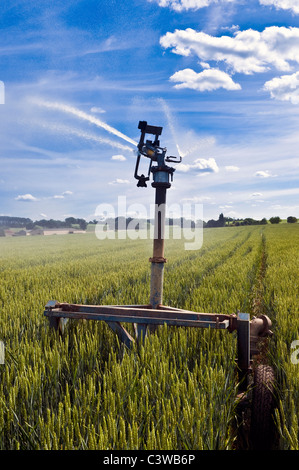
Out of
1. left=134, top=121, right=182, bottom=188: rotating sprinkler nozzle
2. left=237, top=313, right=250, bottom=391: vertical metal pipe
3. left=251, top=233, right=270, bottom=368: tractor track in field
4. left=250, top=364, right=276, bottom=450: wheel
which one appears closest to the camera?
left=250, top=364, right=276, bottom=450: wheel

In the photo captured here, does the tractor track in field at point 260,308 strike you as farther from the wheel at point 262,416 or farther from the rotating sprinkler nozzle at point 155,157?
the rotating sprinkler nozzle at point 155,157

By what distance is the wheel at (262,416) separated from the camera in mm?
2293

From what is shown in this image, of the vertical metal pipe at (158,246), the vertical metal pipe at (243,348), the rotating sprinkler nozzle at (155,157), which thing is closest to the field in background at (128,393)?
the vertical metal pipe at (243,348)

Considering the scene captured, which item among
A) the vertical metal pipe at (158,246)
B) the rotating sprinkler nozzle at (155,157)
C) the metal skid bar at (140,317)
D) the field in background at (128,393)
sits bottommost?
the field in background at (128,393)

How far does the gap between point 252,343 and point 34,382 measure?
186cm

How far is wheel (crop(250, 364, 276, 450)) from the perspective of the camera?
7.52 feet

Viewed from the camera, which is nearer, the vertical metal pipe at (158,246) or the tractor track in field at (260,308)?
the vertical metal pipe at (158,246)

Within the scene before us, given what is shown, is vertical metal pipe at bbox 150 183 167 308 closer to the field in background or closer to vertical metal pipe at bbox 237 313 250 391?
the field in background

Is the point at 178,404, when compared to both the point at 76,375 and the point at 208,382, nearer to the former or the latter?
the point at 208,382

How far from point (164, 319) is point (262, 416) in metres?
1.02

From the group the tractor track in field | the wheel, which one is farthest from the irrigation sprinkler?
the tractor track in field

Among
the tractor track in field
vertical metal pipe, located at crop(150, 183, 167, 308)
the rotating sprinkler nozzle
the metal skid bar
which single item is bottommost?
the tractor track in field

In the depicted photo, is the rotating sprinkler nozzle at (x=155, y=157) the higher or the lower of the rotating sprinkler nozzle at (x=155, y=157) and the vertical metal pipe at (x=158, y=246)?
the higher

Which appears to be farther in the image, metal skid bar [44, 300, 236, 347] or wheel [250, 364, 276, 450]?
metal skid bar [44, 300, 236, 347]
